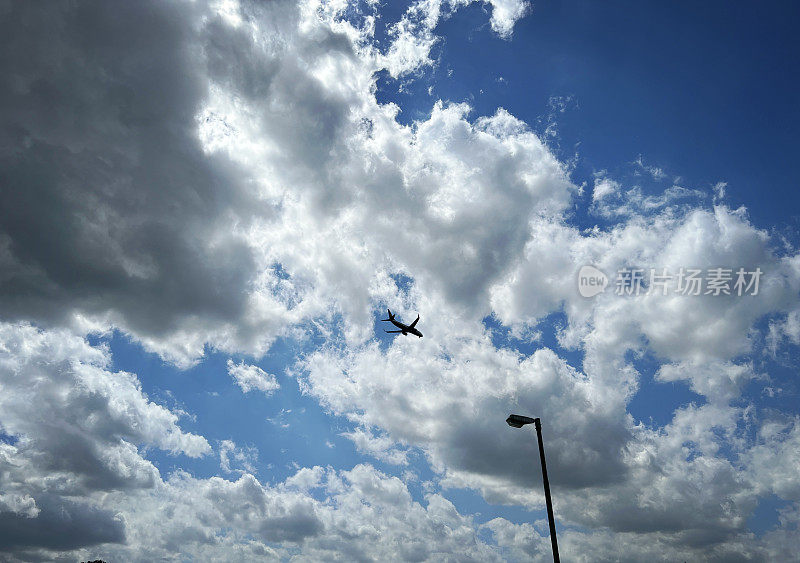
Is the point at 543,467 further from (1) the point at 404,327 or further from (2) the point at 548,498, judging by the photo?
(1) the point at 404,327

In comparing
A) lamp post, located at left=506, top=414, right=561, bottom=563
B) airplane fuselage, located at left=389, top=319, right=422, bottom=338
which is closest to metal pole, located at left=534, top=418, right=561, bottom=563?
lamp post, located at left=506, top=414, right=561, bottom=563

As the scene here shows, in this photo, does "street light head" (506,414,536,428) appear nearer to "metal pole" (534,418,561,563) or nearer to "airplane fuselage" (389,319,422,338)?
"metal pole" (534,418,561,563)

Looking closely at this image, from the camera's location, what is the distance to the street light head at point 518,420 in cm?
1772

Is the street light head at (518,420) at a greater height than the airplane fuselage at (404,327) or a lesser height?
lesser

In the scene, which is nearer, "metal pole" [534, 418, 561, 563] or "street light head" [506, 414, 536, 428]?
"metal pole" [534, 418, 561, 563]

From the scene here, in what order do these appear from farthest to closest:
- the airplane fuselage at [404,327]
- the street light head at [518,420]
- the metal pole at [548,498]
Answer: the airplane fuselage at [404,327], the street light head at [518,420], the metal pole at [548,498]

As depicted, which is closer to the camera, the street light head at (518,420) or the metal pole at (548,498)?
the metal pole at (548,498)

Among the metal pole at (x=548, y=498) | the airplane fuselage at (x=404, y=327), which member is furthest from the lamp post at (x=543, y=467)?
the airplane fuselage at (x=404, y=327)

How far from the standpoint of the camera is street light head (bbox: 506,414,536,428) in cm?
1772

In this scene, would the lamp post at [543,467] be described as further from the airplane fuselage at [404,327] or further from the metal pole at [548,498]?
the airplane fuselage at [404,327]

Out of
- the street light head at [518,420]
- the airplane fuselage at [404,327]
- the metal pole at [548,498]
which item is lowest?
the metal pole at [548,498]

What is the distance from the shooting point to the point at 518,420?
17.8m

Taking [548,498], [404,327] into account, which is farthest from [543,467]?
[404,327]

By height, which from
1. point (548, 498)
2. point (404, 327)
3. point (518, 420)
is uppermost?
point (404, 327)
